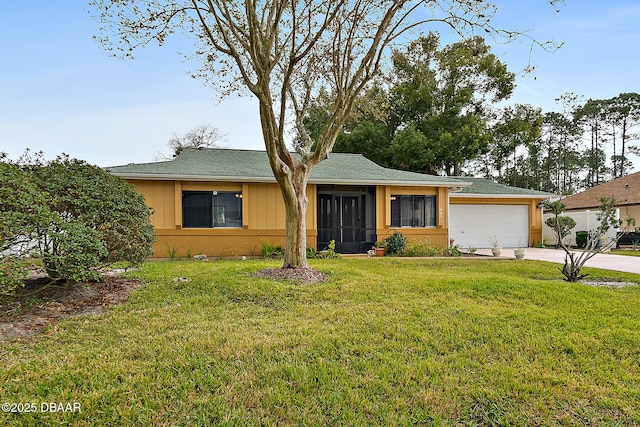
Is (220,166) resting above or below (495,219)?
above

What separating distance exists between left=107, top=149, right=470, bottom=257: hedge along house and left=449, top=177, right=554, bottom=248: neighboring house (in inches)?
111

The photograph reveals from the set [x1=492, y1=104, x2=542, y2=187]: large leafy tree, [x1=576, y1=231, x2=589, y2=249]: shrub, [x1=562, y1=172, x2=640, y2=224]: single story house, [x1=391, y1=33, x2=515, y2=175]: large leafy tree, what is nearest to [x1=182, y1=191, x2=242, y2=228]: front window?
[x1=391, y1=33, x2=515, y2=175]: large leafy tree

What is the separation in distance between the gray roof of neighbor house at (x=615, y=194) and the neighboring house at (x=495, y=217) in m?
6.02

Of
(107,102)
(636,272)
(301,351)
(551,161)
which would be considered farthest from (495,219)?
(551,161)

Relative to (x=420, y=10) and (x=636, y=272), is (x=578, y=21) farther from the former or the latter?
(x=636, y=272)

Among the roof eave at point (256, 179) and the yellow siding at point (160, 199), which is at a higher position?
the roof eave at point (256, 179)

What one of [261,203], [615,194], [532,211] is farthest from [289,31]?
[615,194]

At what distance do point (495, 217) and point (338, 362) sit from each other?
1465 cm

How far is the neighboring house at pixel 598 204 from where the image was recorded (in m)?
16.0

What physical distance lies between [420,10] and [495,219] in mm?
10934

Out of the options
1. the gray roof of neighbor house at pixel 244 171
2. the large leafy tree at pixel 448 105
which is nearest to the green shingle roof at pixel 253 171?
the gray roof of neighbor house at pixel 244 171

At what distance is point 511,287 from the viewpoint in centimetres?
589

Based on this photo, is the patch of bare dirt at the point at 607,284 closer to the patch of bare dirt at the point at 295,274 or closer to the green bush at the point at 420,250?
the green bush at the point at 420,250

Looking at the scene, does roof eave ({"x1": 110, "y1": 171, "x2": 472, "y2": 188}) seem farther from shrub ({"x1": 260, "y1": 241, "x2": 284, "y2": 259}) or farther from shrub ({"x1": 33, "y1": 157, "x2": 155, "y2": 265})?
shrub ({"x1": 33, "y1": 157, "x2": 155, "y2": 265})
